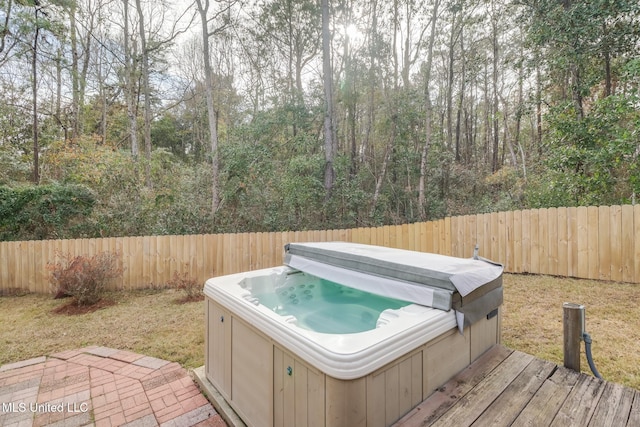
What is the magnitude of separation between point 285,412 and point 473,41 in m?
13.3

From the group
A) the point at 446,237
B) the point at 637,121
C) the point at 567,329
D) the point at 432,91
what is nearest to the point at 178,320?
the point at 567,329

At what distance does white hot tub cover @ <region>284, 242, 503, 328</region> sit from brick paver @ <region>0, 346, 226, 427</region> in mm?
1456

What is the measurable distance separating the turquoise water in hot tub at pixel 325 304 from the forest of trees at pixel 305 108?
4848mm

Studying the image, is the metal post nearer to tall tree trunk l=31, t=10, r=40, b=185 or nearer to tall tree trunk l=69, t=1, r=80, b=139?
tall tree trunk l=31, t=10, r=40, b=185

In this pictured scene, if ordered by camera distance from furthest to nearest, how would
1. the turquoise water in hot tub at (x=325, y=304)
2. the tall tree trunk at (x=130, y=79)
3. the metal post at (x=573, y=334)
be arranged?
1. the tall tree trunk at (x=130, y=79)
2. the turquoise water in hot tub at (x=325, y=304)
3. the metal post at (x=573, y=334)

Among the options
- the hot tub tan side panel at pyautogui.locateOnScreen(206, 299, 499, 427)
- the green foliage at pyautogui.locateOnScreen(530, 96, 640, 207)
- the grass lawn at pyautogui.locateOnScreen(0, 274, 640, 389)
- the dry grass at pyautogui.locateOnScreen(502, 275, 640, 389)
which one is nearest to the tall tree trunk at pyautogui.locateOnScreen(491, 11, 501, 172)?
the green foliage at pyautogui.locateOnScreen(530, 96, 640, 207)

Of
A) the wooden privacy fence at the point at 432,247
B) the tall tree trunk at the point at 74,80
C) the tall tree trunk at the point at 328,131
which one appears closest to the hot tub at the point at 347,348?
the wooden privacy fence at the point at 432,247

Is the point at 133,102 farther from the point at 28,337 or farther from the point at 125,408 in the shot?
the point at 125,408

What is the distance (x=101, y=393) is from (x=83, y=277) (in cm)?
281

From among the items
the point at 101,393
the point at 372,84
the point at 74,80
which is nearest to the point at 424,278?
the point at 101,393

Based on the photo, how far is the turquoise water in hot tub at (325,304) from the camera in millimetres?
2803

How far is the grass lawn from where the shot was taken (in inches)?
105

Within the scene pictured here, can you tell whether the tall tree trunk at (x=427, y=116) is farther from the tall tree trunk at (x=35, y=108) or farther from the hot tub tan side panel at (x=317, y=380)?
the tall tree trunk at (x=35, y=108)

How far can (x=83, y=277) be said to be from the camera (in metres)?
4.47
